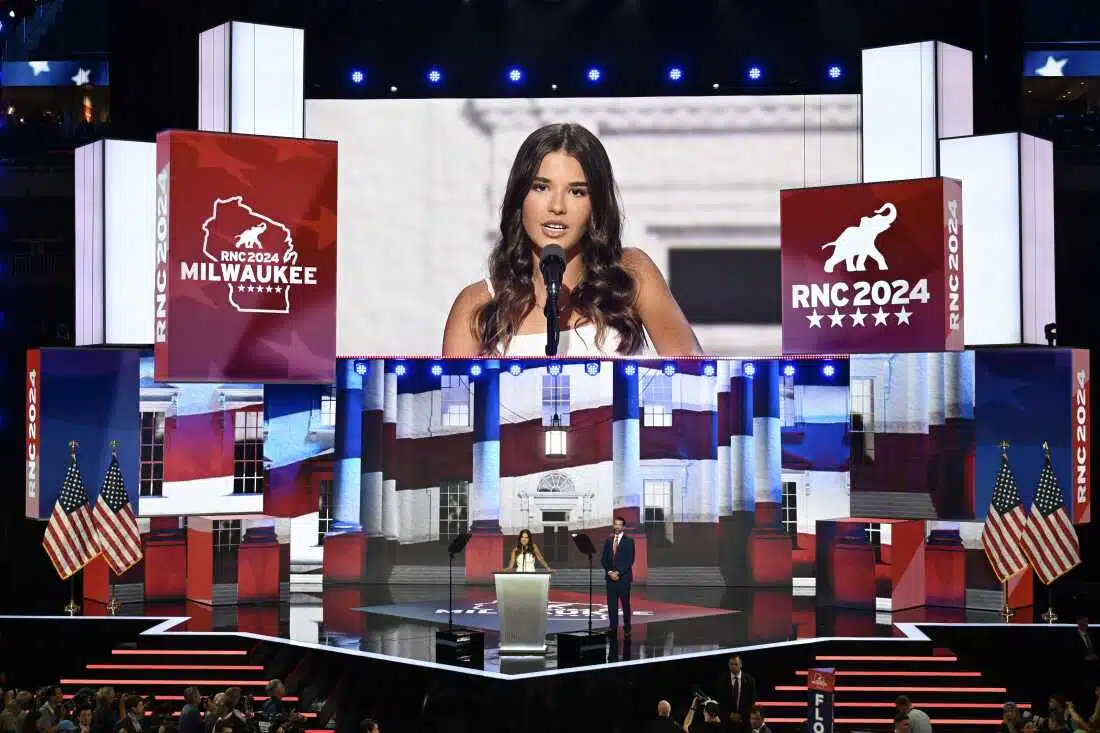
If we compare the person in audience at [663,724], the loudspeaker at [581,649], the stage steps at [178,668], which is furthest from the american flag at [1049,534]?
the stage steps at [178,668]

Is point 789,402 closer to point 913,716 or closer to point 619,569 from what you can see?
point 619,569

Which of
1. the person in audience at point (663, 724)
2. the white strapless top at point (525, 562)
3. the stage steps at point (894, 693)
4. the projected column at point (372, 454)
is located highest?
the projected column at point (372, 454)

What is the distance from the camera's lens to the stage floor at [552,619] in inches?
687

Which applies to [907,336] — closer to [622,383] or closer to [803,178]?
[803,178]

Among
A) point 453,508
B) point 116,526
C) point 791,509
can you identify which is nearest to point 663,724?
point 116,526

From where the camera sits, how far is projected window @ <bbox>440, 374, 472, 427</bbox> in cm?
2480

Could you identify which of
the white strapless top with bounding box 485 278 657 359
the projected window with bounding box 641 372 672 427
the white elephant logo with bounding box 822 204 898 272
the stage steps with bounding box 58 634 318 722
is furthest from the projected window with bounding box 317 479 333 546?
the white elephant logo with bounding box 822 204 898 272

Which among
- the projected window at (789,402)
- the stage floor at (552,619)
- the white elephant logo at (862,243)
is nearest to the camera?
the stage floor at (552,619)

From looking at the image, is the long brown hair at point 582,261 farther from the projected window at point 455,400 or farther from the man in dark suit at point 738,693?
the man in dark suit at point 738,693

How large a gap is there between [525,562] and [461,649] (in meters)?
1.34

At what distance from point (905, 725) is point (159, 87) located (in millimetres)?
16510

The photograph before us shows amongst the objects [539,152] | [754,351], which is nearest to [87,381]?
[539,152]

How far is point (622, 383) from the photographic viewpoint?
24.6 metres

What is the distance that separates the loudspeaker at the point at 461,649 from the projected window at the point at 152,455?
7.83m
